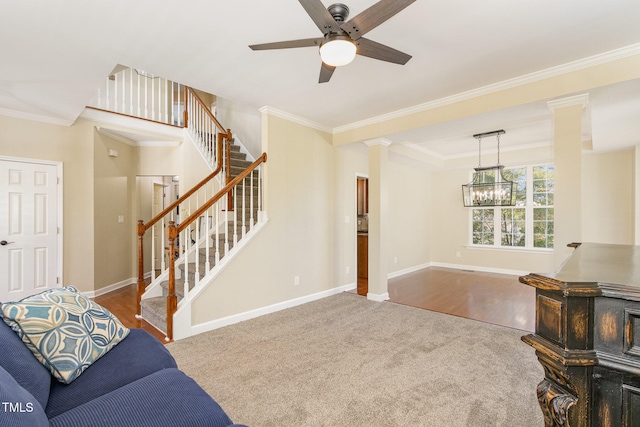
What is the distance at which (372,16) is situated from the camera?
1.61 meters

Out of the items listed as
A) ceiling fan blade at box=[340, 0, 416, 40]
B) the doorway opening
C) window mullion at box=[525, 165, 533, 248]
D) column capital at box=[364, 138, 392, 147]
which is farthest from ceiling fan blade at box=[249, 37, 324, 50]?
window mullion at box=[525, 165, 533, 248]

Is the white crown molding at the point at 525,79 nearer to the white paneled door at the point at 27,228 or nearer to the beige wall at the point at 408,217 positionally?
the beige wall at the point at 408,217

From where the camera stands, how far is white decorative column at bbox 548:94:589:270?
→ 2793mm

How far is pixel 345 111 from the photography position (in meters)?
3.95

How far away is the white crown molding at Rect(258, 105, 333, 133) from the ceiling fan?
193 cm

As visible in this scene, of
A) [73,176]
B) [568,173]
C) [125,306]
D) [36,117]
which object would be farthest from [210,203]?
[568,173]

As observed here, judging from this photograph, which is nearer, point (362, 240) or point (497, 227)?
point (362, 240)

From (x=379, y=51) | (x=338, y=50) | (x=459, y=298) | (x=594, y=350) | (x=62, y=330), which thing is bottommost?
(x=459, y=298)

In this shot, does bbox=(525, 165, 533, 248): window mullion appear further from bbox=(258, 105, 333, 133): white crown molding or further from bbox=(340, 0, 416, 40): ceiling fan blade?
bbox=(340, 0, 416, 40): ceiling fan blade

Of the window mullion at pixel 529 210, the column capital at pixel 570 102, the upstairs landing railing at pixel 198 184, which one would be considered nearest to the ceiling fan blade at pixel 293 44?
the upstairs landing railing at pixel 198 184

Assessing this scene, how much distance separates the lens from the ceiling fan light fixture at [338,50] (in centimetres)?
175

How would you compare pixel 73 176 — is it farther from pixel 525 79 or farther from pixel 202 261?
pixel 525 79

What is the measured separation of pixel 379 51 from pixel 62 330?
94.3 inches

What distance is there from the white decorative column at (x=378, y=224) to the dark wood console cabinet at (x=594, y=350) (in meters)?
3.47
